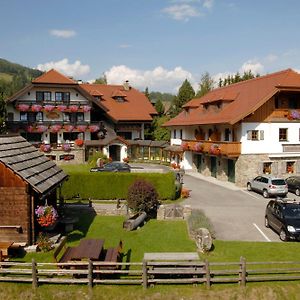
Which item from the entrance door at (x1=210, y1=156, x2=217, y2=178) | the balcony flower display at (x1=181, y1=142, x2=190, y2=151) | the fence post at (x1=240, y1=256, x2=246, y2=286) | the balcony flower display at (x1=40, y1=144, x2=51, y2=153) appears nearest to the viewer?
the fence post at (x1=240, y1=256, x2=246, y2=286)

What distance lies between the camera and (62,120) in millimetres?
49375

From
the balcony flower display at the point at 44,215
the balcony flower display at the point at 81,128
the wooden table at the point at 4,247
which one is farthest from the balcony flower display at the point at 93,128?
the wooden table at the point at 4,247

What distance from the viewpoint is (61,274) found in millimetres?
14375

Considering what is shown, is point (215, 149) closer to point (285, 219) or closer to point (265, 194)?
point (265, 194)

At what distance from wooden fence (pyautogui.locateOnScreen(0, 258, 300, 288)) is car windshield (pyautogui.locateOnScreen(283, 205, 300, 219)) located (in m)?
5.22

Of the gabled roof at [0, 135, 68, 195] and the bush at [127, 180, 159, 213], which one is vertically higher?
the gabled roof at [0, 135, 68, 195]

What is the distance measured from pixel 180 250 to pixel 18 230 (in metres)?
7.20

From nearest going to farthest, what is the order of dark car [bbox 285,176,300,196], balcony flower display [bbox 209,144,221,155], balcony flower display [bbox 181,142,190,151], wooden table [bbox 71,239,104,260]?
wooden table [bbox 71,239,104,260], dark car [bbox 285,176,300,196], balcony flower display [bbox 209,144,221,155], balcony flower display [bbox 181,142,190,151]

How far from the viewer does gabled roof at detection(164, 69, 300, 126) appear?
1344 inches

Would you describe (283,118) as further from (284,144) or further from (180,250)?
(180,250)

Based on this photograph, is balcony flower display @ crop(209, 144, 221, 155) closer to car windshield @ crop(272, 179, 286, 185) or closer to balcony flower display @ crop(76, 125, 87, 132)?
car windshield @ crop(272, 179, 286, 185)

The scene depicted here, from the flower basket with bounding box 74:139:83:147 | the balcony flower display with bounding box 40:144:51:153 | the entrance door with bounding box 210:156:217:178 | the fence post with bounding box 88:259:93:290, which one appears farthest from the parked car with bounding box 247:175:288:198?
the balcony flower display with bounding box 40:144:51:153

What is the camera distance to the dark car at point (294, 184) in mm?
31344

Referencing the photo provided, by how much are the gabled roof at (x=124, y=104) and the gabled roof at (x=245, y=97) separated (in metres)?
10.6
